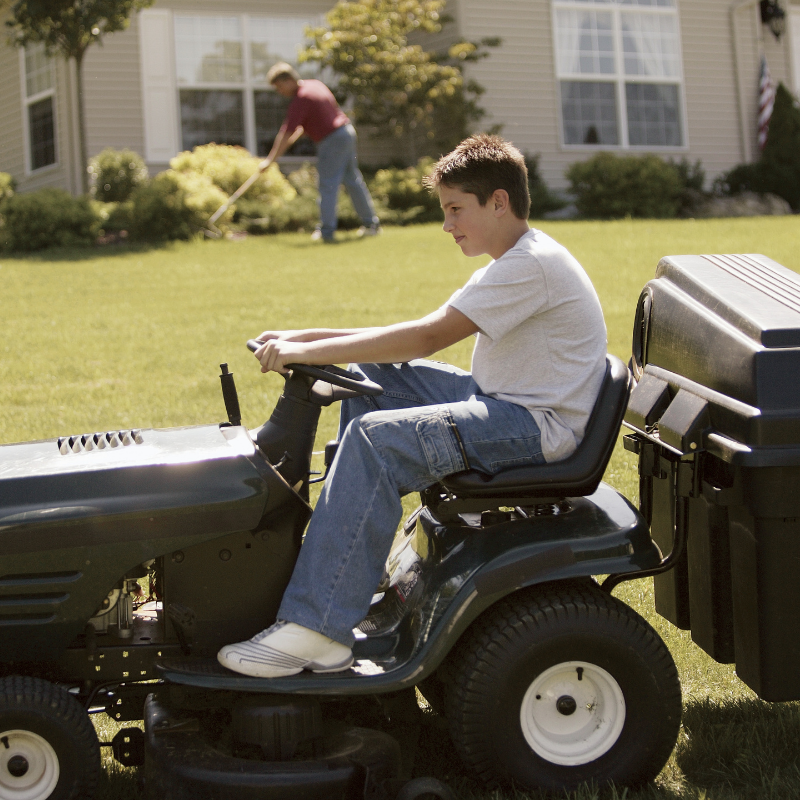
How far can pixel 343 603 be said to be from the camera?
2482 mm

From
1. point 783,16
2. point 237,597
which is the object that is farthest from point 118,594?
point 783,16

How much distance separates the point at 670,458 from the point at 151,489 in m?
1.32

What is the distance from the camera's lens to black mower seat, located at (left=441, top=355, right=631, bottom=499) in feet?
8.46

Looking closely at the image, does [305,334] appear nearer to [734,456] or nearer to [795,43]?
[734,456]

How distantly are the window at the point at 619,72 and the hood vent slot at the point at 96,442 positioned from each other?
52.5ft

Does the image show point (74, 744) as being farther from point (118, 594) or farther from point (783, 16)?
point (783, 16)

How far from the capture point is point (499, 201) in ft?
9.37

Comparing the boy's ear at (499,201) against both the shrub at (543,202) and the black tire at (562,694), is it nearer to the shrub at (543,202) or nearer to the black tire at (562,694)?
the black tire at (562,694)

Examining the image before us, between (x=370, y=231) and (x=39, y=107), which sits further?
(x=39, y=107)

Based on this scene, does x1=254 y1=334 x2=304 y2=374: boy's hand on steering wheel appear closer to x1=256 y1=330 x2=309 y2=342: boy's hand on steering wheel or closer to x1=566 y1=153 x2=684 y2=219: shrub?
x1=256 y1=330 x2=309 y2=342: boy's hand on steering wheel

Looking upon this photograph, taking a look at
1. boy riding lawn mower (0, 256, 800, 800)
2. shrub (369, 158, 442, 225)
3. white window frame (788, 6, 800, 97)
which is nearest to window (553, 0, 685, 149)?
white window frame (788, 6, 800, 97)

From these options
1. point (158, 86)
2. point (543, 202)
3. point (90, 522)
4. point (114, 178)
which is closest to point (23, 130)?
point (158, 86)

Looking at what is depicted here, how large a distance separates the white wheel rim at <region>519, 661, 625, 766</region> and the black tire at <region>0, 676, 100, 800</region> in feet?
3.41

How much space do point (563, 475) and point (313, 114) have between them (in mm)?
9514
